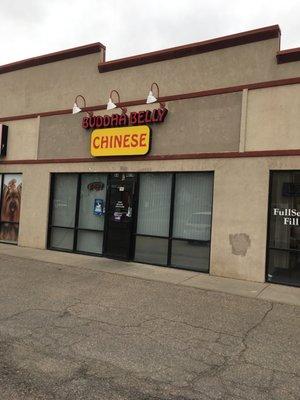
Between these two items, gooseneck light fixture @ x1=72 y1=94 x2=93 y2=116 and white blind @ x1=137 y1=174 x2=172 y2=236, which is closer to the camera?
white blind @ x1=137 y1=174 x2=172 y2=236

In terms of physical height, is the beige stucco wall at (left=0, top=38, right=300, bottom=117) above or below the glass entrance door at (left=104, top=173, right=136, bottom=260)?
above

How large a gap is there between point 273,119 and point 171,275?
16.0ft

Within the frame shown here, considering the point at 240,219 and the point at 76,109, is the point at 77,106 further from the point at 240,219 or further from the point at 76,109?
the point at 240,219

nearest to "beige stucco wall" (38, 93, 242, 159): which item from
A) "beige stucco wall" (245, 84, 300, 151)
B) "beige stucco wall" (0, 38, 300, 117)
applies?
"beige stucco wall" (245, 84, 300, 151)

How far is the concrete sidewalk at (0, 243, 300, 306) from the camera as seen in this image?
384 inches

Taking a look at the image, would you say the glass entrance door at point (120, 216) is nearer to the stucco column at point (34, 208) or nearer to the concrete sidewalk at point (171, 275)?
the concrete sidewalk at point (171, 275)

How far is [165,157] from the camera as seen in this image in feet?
41.1

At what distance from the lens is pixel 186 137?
12281 millimetres

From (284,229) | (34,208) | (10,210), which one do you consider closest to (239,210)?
(284,229)

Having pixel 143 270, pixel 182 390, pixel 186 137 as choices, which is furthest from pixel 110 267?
pixel 182 390

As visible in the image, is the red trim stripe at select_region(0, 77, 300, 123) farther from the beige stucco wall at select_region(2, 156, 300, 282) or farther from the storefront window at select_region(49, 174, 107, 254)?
the storefront window at select_region(49, 174, 107, 254)

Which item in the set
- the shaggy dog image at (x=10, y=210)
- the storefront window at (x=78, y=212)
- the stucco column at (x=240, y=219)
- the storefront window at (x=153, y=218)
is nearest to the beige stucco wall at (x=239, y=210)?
the stucco column at (x=240, y=219)

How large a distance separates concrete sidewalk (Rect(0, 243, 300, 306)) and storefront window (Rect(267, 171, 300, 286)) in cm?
39

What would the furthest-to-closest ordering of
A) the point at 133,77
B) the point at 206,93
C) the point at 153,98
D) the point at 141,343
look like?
1. the point at 133,77
2. the point at 153,98
3. the point at 206,93
4. the point at 141,343
